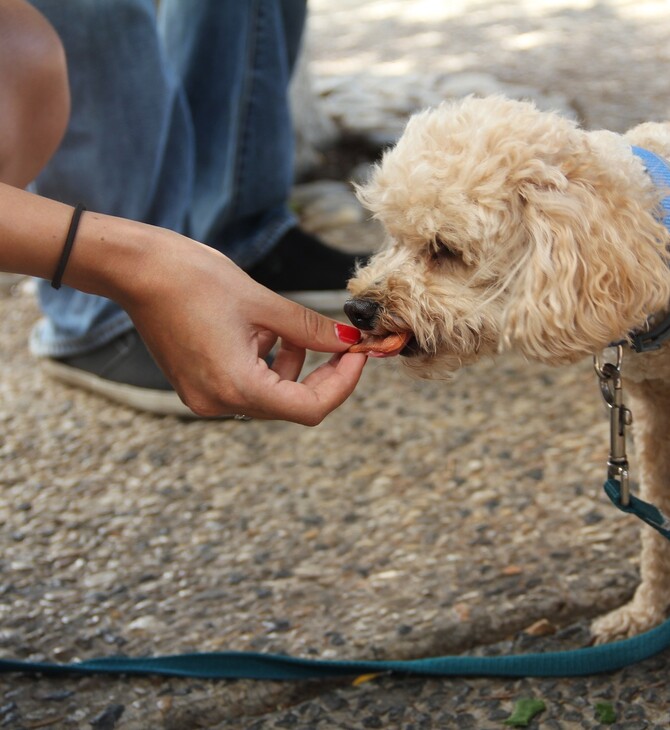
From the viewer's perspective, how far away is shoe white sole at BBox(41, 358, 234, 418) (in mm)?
3262

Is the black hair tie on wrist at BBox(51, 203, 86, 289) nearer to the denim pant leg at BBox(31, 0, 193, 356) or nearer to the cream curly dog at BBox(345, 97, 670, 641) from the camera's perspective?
the cream curly dog at BBox(345, 97, 670, 641)

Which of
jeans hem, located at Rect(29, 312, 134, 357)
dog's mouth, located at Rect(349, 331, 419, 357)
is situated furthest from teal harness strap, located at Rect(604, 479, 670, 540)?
jeans hem, located at Rect(29, 312, 134, 357)

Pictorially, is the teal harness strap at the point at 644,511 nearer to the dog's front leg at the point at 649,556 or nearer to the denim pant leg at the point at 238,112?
the dog's front leg at the point at 649,556

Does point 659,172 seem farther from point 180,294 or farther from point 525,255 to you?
point 180,294

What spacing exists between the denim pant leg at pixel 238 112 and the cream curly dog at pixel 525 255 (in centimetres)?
165

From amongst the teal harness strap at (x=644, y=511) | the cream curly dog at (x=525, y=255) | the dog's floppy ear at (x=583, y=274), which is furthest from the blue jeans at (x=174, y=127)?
the teal harness strap at (x=644, y=511)

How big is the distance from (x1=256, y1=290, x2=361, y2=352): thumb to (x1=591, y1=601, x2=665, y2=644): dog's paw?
95cm

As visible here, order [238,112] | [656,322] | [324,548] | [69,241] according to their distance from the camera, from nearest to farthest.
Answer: [69,241], [656,322], [324,548], [238,112]

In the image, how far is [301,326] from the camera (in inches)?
72.5

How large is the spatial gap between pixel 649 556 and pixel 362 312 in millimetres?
928

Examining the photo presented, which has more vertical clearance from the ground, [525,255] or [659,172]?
[659,172]

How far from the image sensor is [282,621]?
7.62 ft

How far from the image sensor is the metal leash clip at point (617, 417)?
1.87m

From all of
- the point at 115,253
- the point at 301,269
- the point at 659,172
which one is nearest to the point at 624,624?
the point at 659,172
